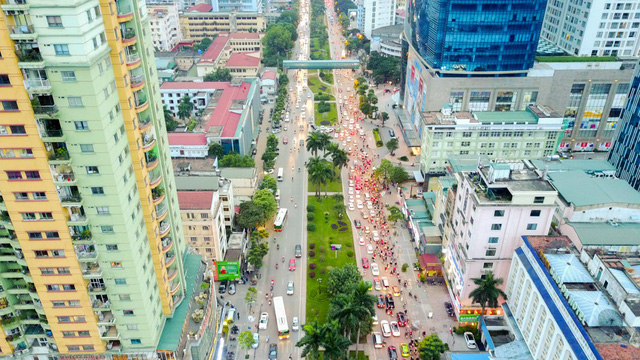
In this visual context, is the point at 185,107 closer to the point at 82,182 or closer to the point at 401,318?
the point at 401,318

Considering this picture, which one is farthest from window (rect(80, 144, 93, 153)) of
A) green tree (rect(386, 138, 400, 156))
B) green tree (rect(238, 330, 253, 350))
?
green tree (rect(386, 138, 400, 156))

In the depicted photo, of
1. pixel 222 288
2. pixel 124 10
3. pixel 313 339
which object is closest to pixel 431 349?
pixel 313 339

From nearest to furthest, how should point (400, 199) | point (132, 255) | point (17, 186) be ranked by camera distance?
point (17, 186) < point (132, 255) < point (400, 199)

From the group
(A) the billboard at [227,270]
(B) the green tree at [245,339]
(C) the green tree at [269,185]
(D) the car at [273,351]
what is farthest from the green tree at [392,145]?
(B) the green tree at [245,339]

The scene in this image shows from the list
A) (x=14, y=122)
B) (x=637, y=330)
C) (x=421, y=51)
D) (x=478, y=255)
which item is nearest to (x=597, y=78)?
(x=421, y=51)

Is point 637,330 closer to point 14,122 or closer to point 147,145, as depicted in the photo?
point 147,145
